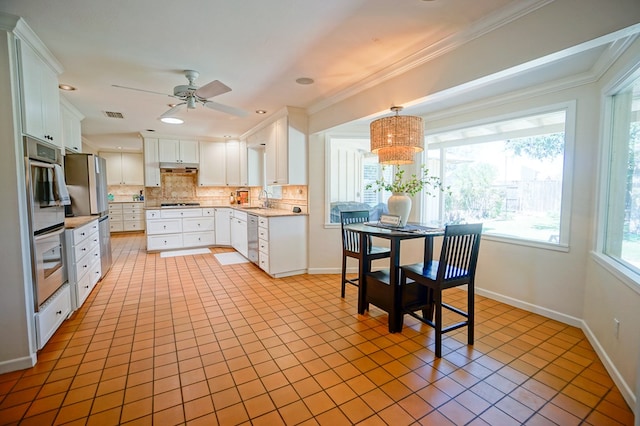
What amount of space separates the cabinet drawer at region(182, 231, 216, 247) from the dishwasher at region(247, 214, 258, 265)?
5.56 ft

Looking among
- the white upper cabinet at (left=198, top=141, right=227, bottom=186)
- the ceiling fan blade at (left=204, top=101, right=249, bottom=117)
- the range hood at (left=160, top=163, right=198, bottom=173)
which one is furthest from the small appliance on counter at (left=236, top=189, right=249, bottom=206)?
the ceiling fan blade at (left=204, top=101, right=249, bottom=117)

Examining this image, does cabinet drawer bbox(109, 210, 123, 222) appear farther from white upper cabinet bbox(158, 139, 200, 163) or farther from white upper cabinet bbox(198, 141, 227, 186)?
white upper cabinet bbox(198, 141, 227, 186)

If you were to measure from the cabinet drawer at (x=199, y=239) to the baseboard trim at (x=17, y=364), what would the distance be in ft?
13.8

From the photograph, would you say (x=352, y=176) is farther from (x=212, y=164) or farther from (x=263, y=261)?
(x=212, y=164)

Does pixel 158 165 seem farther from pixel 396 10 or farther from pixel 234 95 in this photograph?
pixel 396 10

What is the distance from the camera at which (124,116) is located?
4879 mm

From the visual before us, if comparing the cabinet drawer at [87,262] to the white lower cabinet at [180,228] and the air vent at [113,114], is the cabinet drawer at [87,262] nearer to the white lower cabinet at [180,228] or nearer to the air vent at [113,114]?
the white lower cabinet at [180,228]

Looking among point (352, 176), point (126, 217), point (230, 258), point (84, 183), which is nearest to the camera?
point (84, 183)

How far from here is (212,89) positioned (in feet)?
9.27

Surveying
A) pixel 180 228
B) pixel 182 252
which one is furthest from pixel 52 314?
pixel 180 228

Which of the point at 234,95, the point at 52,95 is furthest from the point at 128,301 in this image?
the point at 234,95

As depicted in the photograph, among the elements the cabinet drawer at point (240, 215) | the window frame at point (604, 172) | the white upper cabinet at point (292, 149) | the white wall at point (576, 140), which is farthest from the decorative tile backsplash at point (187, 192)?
the window frame at point (604, 172)

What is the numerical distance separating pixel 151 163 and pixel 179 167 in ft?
1.78

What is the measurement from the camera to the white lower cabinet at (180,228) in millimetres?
5988
